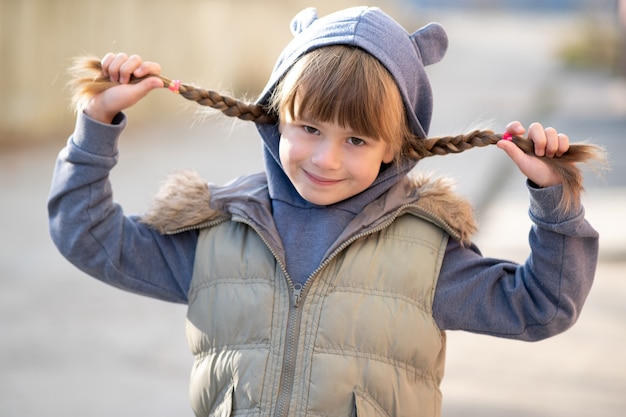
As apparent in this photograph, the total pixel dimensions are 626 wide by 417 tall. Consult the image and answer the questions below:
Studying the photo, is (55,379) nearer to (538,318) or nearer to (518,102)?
(538,318)

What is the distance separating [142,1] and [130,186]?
432 cm

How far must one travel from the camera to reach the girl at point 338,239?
210cm

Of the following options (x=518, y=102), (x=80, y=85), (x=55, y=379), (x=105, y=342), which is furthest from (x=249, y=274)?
(x=518, y=102)

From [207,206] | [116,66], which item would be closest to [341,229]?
[207,206]

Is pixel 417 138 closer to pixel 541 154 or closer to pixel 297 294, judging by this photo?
pixel 541 154

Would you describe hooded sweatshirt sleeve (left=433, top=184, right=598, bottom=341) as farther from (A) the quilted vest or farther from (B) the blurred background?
(B) the blurred background

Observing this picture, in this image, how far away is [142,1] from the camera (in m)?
10.6

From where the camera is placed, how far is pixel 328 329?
212cm

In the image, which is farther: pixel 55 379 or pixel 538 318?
pixel 55 379

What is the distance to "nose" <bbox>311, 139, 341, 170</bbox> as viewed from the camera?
2090mm

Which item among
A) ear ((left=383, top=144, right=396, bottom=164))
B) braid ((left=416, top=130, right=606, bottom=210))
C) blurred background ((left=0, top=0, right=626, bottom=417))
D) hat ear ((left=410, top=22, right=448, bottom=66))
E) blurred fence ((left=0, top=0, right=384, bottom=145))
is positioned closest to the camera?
braid ((left=416, top=130, right=606, bottom=210))

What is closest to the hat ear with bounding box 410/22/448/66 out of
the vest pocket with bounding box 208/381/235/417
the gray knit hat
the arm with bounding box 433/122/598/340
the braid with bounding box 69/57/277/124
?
the gray knit hat

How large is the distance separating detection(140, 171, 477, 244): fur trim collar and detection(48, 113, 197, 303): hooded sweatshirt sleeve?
73 millimetres

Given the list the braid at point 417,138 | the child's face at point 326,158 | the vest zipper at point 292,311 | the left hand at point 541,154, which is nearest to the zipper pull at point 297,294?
the vest zipper at point 292,311
